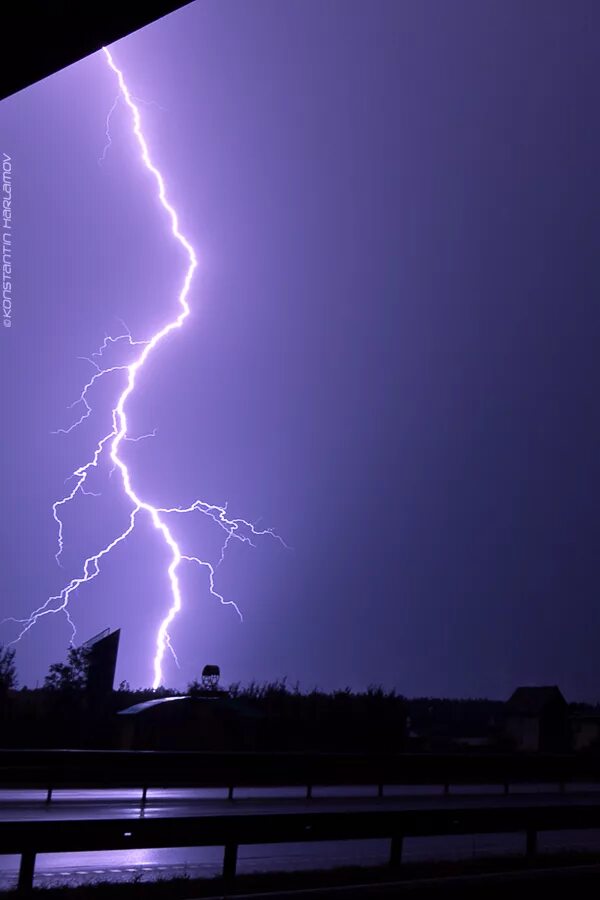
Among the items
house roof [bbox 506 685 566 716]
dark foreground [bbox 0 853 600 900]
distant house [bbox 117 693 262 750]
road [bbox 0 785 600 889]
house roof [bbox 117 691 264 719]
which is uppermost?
house roof [bbox 506 685 566 716]

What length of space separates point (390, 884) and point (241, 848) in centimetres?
701

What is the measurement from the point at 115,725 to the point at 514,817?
1776 cm

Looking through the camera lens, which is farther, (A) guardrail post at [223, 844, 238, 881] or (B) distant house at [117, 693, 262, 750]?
(B) distant house at [117, 693, 262, 750]

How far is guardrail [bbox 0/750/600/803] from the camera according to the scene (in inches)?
680

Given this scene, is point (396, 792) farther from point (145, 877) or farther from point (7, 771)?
point (145, 877)

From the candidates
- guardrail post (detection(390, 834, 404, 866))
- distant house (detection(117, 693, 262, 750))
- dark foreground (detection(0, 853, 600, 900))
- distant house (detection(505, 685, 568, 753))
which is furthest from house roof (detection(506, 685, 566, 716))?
guardrail post (detection(390, 834, 404, 866))

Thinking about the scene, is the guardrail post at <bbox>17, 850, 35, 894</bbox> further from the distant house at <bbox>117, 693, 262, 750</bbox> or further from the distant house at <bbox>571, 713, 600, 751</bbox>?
the distant house at <bbox>571, 713, 600, 751</bbox>

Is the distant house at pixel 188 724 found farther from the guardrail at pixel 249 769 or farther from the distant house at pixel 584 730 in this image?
the distant house at pixel 584 730

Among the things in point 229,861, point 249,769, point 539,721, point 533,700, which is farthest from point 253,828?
point 533,700

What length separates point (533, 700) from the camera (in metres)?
41.9

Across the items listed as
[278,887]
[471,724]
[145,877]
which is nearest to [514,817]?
[278,887]

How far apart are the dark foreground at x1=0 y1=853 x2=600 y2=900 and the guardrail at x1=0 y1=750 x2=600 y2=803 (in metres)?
8.54

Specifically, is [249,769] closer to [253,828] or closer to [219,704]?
[219,704]

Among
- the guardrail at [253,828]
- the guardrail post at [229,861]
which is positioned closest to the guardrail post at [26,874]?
the guardrail at [253,828]
